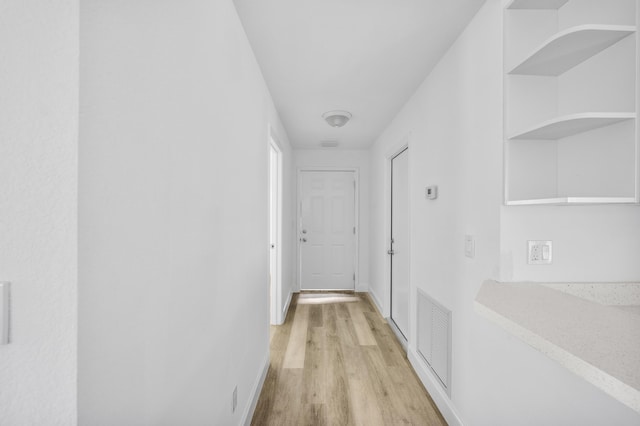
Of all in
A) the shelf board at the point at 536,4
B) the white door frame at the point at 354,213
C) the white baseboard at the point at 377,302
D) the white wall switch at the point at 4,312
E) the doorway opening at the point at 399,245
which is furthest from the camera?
the white door frame at the point at 354,213

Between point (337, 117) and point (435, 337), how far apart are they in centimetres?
224

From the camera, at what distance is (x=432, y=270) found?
2.21 m

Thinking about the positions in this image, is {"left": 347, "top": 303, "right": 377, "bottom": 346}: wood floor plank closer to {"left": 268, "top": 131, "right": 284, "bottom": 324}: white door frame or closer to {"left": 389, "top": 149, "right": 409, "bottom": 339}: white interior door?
{"left": 389, "top": 149, "right": 409, "bottom": 339}: white interior door

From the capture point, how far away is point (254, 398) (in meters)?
1.98

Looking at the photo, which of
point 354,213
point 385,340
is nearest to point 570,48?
point 385,340

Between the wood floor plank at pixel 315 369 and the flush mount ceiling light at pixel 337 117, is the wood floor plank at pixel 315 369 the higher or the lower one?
the lower one

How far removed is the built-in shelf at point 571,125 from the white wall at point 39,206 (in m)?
1.50

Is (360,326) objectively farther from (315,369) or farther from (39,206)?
(39,206)

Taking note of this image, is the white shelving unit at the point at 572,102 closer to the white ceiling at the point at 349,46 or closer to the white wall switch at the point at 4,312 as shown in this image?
the white ceiling at the point at 349,46

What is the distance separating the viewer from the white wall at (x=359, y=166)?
15.7 ft

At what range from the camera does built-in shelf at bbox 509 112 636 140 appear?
3.55 feet

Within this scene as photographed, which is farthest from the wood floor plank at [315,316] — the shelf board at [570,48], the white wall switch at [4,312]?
the white wall switch at [4,312]

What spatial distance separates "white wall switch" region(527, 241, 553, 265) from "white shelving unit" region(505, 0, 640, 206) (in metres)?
0.22

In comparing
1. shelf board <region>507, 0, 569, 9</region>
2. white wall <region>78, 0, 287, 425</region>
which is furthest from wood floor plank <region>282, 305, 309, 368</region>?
shelf board <region>507, 0, 569, 9</region>
